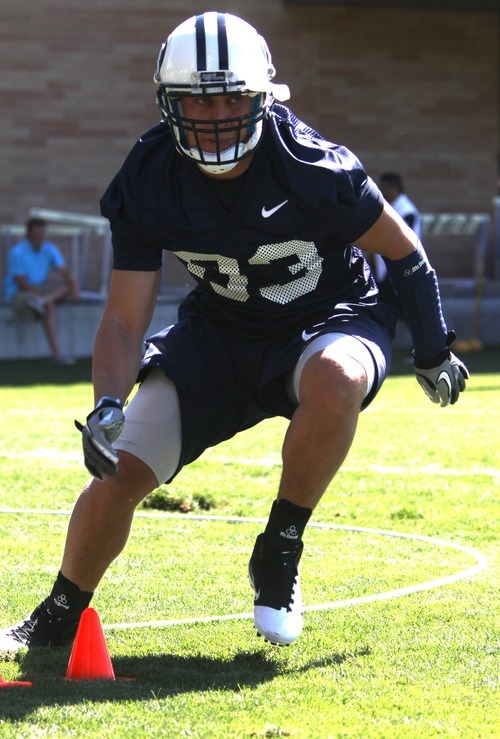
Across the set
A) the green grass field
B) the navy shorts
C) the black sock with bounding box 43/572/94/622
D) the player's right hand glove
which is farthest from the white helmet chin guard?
the green grass field

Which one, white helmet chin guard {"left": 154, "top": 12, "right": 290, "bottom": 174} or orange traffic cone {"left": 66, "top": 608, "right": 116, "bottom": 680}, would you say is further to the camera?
white helmet chin guard {"left": 154, "top": 12, "right": 290, "bottom": 174}

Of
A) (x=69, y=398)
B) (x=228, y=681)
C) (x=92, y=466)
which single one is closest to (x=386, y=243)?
(x=92, y=466)

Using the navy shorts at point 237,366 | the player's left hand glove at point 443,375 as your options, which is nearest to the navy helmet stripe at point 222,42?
the navy shorts at point 237,366

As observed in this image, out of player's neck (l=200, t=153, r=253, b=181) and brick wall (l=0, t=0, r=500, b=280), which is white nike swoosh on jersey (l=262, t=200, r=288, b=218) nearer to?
player's neck (l=200, t=153, r=253, b=181)

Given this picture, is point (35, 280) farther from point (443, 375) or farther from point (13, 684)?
point (13, 684)

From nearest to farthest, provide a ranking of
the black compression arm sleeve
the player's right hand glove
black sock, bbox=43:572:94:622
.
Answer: the player's right hand glove < black sock, bbox=43:572:94:622 < the black compression arm sleeve

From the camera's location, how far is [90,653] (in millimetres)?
3709

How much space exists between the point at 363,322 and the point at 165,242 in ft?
2.44

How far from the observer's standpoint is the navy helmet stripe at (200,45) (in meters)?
4.05

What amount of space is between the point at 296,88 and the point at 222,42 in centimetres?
1620

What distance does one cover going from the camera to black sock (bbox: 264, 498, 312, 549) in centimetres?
413

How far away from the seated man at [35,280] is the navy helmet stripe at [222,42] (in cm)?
1206

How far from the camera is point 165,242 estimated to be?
4.26 m

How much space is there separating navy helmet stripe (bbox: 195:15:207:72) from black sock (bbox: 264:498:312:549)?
1.41 meters
